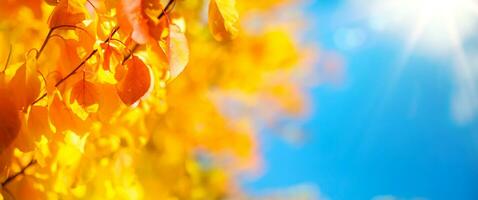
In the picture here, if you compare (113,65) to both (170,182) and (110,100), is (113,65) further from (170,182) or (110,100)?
(170,182)

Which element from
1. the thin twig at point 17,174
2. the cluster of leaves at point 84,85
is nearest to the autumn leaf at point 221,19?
the cluster of leaves at point 84,85

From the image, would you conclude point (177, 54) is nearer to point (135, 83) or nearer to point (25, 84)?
→ point (135, 83)

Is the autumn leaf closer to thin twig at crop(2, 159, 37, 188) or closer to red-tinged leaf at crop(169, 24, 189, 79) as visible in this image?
red-tinged leaf at crop(169, 24, 189, 79)

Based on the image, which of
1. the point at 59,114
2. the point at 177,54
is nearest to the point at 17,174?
the point at 59,114

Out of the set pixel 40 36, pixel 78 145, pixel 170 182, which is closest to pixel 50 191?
pixel 78 145

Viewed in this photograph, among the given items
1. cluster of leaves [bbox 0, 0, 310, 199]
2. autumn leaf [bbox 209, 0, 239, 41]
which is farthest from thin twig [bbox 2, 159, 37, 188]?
autumn leaf [bbox 209, 0, 239, 41]

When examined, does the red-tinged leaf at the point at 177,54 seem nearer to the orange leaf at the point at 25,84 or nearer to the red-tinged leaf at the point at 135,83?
the red-tinged leaf at the point at 135,83
